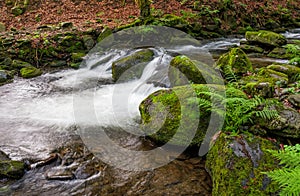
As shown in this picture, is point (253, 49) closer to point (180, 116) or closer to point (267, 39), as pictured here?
point (267, 39)

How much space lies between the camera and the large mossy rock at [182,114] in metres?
4.46

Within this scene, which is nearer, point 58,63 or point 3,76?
point 3,76

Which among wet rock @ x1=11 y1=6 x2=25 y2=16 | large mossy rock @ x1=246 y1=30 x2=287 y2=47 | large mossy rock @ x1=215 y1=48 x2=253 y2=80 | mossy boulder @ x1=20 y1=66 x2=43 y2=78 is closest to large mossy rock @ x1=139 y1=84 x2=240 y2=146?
large mossy rock @ x1=215 y1=48 x2=253 y2=80

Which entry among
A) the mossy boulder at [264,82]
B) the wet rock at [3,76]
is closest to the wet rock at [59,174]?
the mossy boulder at [264,82]

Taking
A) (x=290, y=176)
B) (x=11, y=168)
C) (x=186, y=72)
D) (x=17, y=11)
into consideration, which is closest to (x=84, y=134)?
(x=11, y=168)

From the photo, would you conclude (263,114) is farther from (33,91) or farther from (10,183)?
(33,91)

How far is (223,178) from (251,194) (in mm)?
380

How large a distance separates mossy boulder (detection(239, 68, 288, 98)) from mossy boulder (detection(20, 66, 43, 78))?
7043 mm

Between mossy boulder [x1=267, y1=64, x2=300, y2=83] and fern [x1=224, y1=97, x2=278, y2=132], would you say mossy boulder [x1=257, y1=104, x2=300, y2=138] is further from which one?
mossy boulder [x1=267, y1=64, x2=300, y2=83]

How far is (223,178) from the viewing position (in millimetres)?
3250

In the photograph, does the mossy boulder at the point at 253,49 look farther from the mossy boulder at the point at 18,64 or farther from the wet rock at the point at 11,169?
the wet rock at the point at 11,169

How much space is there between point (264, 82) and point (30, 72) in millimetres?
7686

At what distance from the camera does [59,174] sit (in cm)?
400

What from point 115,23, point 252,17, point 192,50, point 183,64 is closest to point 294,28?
point 252,17
